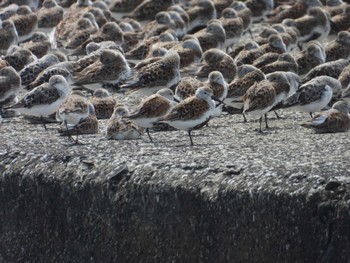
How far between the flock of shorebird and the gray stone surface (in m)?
0.37

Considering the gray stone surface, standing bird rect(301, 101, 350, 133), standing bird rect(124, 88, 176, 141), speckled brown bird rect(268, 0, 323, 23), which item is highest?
speckled brown bird rect(268, 0, 323, 23)

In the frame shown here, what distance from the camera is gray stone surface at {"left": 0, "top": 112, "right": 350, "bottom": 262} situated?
965 centimetres

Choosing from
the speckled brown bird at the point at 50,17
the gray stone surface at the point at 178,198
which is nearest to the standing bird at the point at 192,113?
the gray stone surface at the point at 178,198

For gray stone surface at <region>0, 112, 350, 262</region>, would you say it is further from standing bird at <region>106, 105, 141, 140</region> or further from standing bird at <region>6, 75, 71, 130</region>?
standing bird at <region>6, 75, 71, 130</region>

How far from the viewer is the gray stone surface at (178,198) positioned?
9.65 m

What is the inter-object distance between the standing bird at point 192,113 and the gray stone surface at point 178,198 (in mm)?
207

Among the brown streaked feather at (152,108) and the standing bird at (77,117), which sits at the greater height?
the brown streaked feather at (152,108)

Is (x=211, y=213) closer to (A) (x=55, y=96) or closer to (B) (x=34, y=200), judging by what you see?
(B) (x=34, y=200)

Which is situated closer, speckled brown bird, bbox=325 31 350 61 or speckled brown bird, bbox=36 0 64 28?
speckled brown bird, bbox=325 31 350 61

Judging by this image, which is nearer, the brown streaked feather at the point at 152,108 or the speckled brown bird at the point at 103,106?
the brown streaked feather at the point at 152,108

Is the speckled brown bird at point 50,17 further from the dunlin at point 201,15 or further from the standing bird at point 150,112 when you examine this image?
the standing bird at point 150,112

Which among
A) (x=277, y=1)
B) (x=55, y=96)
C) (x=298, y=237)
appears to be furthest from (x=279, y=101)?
(x=277, y=1)

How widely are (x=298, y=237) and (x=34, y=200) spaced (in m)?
2.93

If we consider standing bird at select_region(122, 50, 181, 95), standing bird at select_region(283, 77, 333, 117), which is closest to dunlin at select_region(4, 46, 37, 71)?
standing bird at select_region(122, 50, 181, 95)
